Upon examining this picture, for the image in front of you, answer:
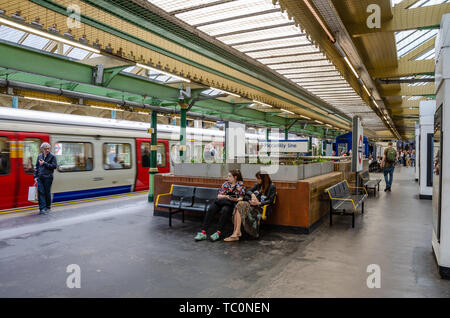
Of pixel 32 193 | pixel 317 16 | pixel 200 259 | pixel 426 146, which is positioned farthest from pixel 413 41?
pixel 32 193

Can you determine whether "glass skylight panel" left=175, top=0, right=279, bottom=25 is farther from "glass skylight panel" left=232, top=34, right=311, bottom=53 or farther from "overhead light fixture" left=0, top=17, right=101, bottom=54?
"overhead light fixture" left=0, top=17, right=101, bottom=54

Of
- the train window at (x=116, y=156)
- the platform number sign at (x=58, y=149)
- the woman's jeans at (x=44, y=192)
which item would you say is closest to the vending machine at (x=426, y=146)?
the train window at (x=116, y=156)

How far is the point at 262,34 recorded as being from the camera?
4.84 metres

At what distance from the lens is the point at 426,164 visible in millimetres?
10781

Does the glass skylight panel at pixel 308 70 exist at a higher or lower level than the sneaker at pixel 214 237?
higher

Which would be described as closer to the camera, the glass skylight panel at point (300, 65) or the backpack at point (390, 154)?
the glass skylight panel at point (300, 65)

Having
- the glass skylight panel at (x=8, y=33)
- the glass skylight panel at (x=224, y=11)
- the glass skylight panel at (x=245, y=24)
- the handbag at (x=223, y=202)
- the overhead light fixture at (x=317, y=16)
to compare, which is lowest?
the handbag at (x=223, y=202)

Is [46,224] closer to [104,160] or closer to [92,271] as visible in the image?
[92,271]

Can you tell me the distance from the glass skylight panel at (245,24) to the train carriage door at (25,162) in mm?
6213

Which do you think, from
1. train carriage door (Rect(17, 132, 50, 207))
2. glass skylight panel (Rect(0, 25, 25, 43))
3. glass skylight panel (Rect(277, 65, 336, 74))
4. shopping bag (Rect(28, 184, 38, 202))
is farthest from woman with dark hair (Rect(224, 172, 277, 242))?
glass skylight panel (Rect(0, 25, 25, 43))

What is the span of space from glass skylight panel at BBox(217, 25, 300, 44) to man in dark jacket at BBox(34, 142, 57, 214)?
A: 5175 mm

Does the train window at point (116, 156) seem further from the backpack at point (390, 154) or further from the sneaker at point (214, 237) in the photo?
the backpack at point (390, 154)

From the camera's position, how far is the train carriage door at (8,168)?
8031 millimetres

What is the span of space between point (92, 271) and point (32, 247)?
1.65m
